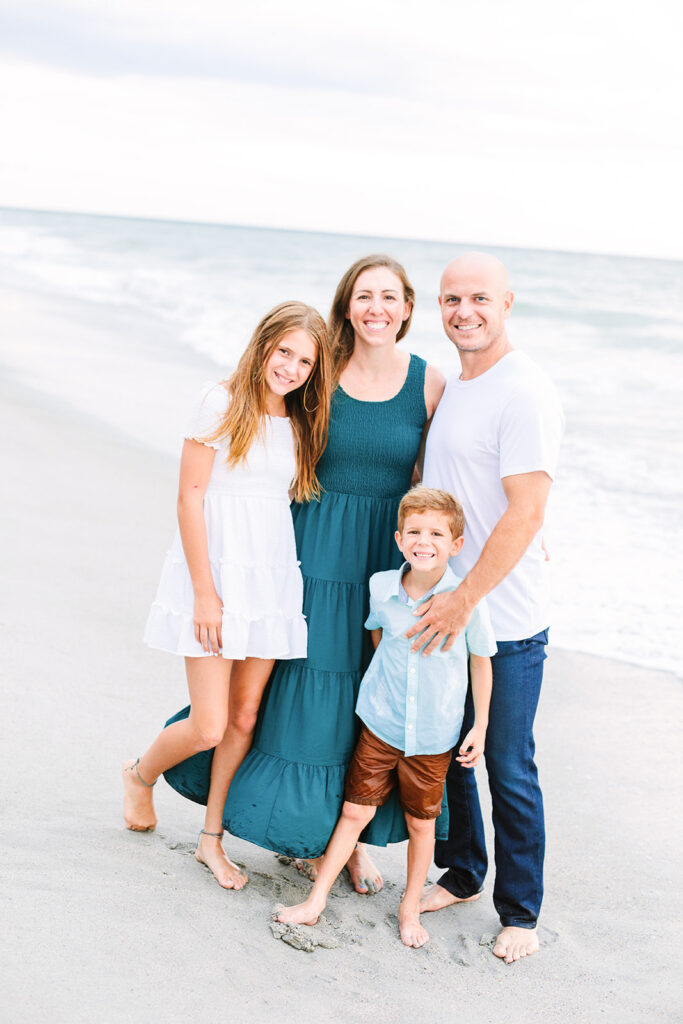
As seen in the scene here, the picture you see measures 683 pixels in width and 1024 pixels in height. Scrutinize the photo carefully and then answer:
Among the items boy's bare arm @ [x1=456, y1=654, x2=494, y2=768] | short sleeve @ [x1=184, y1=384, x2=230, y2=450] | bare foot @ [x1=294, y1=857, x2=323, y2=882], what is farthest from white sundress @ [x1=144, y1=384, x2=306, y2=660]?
bare foot @ [x1=294, y1=857, x2=323, y2=882]

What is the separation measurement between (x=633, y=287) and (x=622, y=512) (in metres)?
26.4

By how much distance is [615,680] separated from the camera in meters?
4.58

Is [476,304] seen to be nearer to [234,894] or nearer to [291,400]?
[291,400]

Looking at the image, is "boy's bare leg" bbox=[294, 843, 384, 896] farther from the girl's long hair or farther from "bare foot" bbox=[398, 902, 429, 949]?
the girl's long hair

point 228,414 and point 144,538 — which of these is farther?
point 144,538

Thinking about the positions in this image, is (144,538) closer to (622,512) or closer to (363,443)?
(363,443)

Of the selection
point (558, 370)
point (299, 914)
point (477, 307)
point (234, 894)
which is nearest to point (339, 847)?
point (299, 914)

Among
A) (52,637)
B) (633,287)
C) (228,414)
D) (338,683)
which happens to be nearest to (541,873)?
(338,683)

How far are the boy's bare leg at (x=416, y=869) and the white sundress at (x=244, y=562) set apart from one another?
62cm

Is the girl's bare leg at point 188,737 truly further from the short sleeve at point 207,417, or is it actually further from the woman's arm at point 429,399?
the woman's arm at point 429,399

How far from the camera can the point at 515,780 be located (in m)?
2.75

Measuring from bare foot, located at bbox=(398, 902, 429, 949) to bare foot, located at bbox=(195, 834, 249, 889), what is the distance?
0.48m

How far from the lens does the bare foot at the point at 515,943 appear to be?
272 centimetres

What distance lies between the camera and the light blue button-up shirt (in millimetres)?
2625
